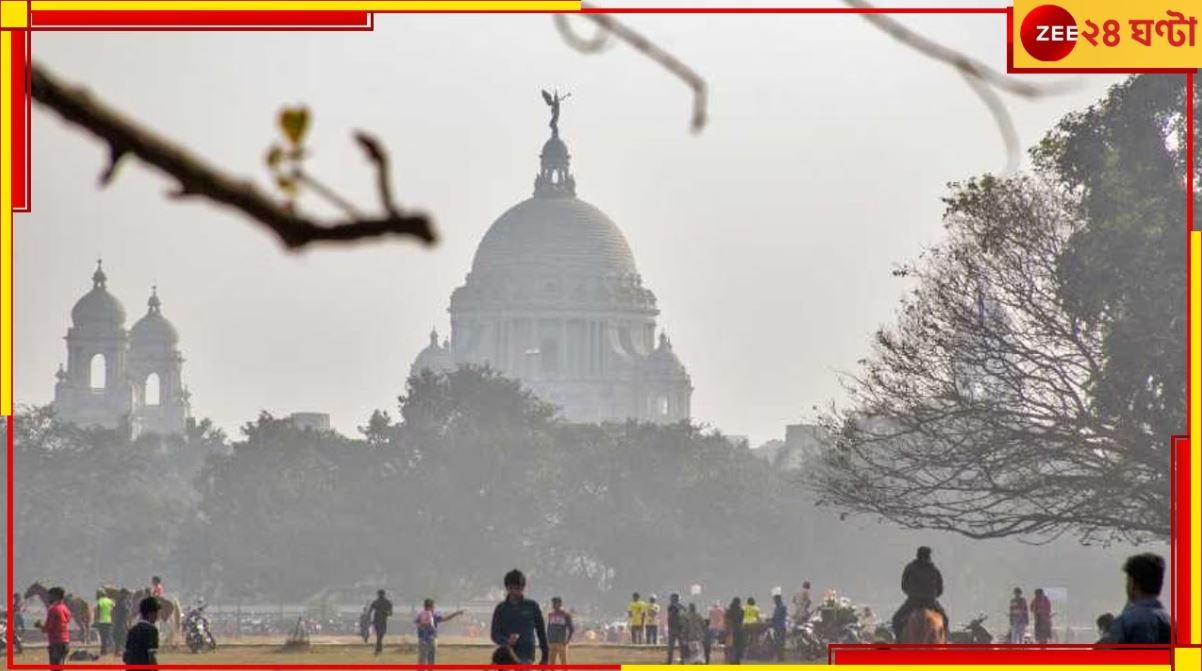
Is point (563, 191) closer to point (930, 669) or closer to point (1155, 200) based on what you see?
point (1155, 200)

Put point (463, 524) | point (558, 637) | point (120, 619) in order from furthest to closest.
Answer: point (463, 524) → point (120, 619) → point (558, 637)

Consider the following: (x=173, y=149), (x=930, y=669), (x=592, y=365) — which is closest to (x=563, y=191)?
(x=592, y=365)

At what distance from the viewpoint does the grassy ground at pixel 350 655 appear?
3734 cm

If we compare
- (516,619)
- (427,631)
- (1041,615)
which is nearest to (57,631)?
(516,619)

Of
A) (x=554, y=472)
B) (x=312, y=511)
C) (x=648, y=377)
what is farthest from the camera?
(x=648, y=377)

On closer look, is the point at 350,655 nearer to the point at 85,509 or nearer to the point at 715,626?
the point at 715,626

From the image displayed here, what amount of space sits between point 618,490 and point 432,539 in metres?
7.36

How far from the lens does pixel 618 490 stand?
102m

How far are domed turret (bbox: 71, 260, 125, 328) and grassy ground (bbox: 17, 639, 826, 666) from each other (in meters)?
103

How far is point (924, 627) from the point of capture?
1998cm

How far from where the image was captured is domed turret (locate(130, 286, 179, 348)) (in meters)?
166

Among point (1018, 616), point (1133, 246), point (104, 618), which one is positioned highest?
point (1133, 246)

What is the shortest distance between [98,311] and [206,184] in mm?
152944

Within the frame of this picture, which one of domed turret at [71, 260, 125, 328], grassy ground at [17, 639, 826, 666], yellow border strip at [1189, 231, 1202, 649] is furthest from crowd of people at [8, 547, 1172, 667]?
domed turret at [71, 260, 125, 328]
